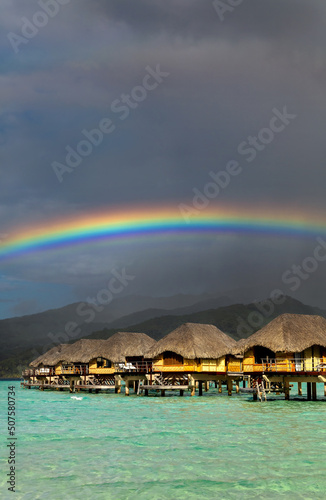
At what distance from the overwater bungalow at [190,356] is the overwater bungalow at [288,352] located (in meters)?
5.91

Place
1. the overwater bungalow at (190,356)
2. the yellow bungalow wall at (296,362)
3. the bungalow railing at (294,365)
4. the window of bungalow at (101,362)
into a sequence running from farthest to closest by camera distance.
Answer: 1. the window of bungalow at (101,362)
2. the overwater bungalow at (190,356)
3. the yellow bungalow wall at (296,362)
4. the bungalow railing at (294,365)

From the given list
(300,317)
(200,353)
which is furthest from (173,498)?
(200,353)

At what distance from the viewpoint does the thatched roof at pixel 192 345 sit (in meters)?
46.8

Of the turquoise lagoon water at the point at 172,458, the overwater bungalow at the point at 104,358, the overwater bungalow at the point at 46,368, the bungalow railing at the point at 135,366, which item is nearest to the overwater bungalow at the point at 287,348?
the turquoise lagoon water at the point at 172,458

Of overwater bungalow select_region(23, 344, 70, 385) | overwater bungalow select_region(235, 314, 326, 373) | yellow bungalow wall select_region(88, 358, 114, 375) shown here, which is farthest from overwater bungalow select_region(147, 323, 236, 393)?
overwater bungalow select_region(23, 344, 70, 385)

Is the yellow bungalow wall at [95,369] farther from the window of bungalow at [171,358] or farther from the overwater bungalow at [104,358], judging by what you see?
the window of bungalow at [171,358]

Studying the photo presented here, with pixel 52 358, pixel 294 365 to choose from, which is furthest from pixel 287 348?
pixel 52 358

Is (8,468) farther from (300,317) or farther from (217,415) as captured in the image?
(300,317)

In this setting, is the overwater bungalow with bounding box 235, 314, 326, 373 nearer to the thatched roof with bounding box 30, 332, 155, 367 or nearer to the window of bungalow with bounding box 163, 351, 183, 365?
the window of bungalow with bounding box 163, 351, 183, 365

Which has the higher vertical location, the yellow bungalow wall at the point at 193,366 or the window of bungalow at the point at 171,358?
the window of bungalow at the point at 171,358

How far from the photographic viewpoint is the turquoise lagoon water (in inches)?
513

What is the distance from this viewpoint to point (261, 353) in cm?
4112

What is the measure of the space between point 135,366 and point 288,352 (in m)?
21.0

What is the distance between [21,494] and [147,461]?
4694 millimetres
